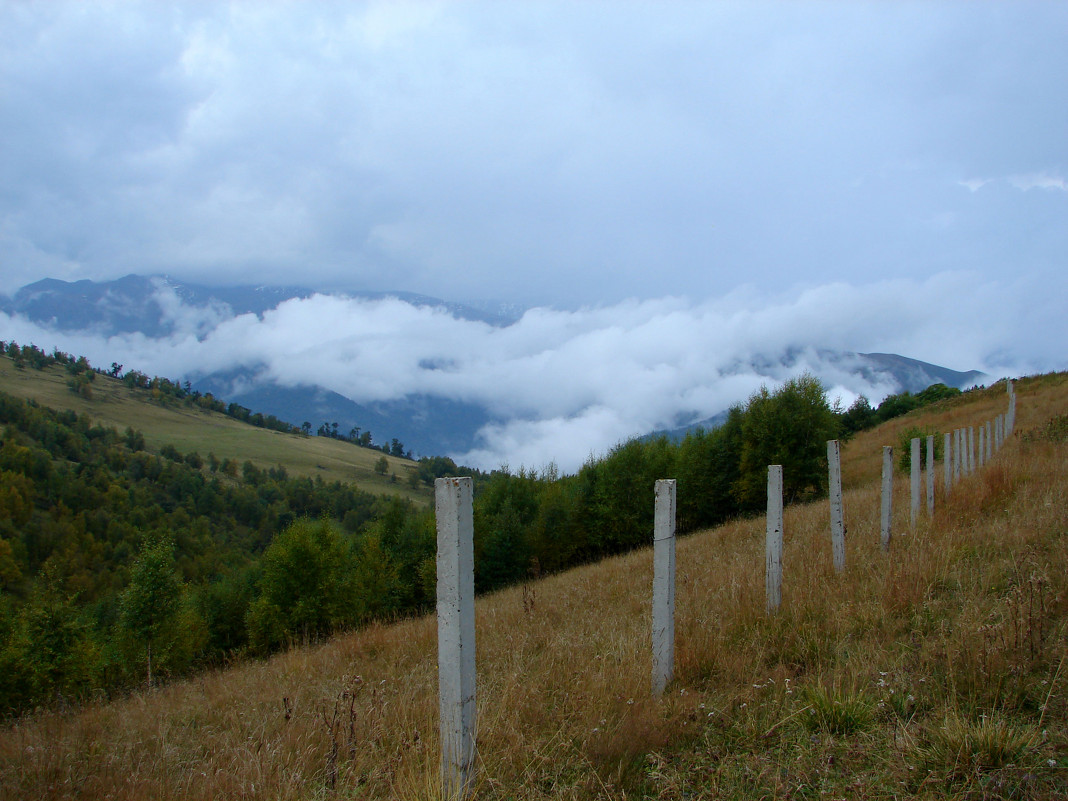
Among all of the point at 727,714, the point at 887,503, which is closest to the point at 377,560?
the point at 887,503

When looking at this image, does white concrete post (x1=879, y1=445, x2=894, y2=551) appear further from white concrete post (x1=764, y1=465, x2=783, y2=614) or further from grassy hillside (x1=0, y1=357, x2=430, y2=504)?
grassy hillside (x1=0, y1=357, x2=430, y2=504)

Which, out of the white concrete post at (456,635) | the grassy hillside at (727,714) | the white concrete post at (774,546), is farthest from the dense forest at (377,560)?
the white concrete post at (456,635)

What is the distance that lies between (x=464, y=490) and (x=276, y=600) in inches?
1577

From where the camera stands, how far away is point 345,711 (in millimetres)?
4250

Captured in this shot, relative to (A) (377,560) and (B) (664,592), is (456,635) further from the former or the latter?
(A) (377,560)

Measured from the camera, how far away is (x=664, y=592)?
4.41 metres

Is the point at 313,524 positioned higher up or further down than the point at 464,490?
further down

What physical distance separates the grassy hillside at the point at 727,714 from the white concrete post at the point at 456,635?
15cm

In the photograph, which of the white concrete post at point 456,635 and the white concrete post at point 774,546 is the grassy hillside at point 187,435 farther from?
the white concrete post at point 456,635

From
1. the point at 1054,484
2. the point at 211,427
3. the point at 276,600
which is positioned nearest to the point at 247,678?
the point at 1054,484

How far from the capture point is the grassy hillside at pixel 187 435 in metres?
170

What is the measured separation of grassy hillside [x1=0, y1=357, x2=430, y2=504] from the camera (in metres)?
170

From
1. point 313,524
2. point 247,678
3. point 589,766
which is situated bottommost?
point 313,524

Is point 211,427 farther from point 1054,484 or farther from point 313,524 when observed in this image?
point 1054,484
